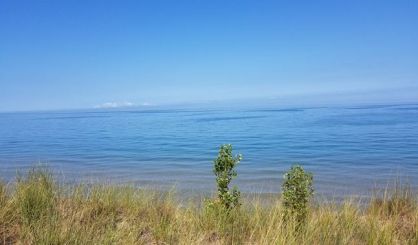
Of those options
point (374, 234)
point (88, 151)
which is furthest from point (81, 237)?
point (88, 151)

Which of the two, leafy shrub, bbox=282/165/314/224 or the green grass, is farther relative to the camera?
leafy shrub, bbox=282/165/314/224

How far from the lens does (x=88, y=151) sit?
84.7 ft

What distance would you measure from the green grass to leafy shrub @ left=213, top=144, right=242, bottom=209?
279 millimetres

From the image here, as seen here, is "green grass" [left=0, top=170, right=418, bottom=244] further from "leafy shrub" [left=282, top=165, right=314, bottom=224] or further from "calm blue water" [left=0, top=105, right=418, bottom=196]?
"calm blue water" [left=0, top=105, right=418, bottom=196]

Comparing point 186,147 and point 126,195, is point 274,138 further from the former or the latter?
point 126,195

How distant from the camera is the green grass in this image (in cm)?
576

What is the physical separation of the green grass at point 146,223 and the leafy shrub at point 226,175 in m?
0.28

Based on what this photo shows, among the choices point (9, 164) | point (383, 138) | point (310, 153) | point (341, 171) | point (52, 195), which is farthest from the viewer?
point (383, 138)

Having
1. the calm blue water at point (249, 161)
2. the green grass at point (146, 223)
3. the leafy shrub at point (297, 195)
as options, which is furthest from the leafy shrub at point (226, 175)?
the calm blue water at point (249, 161)

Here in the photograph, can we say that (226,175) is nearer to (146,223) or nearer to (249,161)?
(146,223)

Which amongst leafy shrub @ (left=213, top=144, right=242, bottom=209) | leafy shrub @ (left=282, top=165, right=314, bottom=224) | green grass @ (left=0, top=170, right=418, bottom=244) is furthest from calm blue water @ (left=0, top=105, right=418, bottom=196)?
leafy shrub @ (left=282, top=165, right=314, bottom=224)

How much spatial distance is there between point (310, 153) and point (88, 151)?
40.2ft

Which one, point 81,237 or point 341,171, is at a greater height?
point 81,237

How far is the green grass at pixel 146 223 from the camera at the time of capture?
5.76 m
